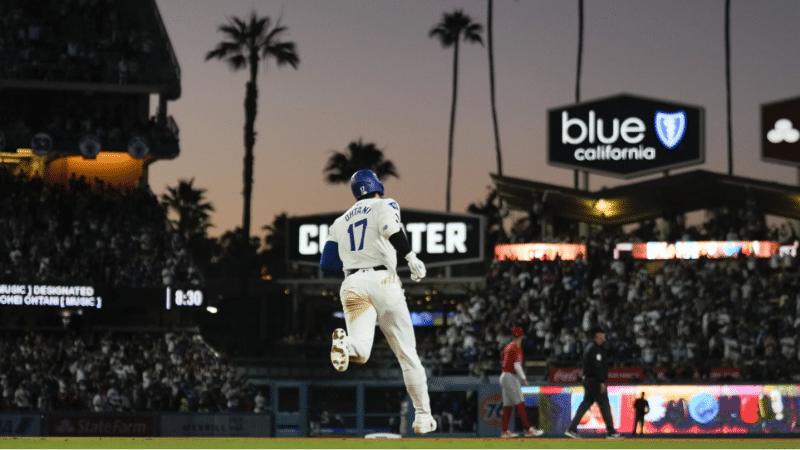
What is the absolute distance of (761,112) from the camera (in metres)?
37.8

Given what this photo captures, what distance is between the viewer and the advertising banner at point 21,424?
26.7m

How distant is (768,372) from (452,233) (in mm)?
12736

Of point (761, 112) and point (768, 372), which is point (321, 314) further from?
point (768, 372)

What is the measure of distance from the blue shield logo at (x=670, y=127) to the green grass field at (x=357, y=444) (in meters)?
26.7

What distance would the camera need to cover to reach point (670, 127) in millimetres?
37250

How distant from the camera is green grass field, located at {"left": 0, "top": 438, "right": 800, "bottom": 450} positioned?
33.4ft

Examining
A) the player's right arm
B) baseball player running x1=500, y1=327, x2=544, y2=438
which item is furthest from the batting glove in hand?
baseball player running x1=500, y1=327, x2=544, y2=438

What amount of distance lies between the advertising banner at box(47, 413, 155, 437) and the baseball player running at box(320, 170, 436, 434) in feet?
57.5

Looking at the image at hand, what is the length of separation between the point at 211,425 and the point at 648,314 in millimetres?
11204

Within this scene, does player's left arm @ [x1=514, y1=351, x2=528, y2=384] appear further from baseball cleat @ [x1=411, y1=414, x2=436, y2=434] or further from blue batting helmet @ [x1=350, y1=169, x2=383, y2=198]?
blue batting helmet @ [x1=350, y1=169, x2=383, y2=198]

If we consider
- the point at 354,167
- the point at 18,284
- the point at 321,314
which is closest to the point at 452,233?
the point at 18,284

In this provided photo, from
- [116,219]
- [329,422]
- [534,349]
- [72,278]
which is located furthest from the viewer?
[116,219]

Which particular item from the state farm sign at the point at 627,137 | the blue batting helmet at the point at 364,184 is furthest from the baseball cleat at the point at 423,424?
the state farm sign at the point at 627,137

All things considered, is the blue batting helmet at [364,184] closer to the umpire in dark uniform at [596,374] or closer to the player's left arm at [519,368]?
the umpire in dark uniform at [596,374]
